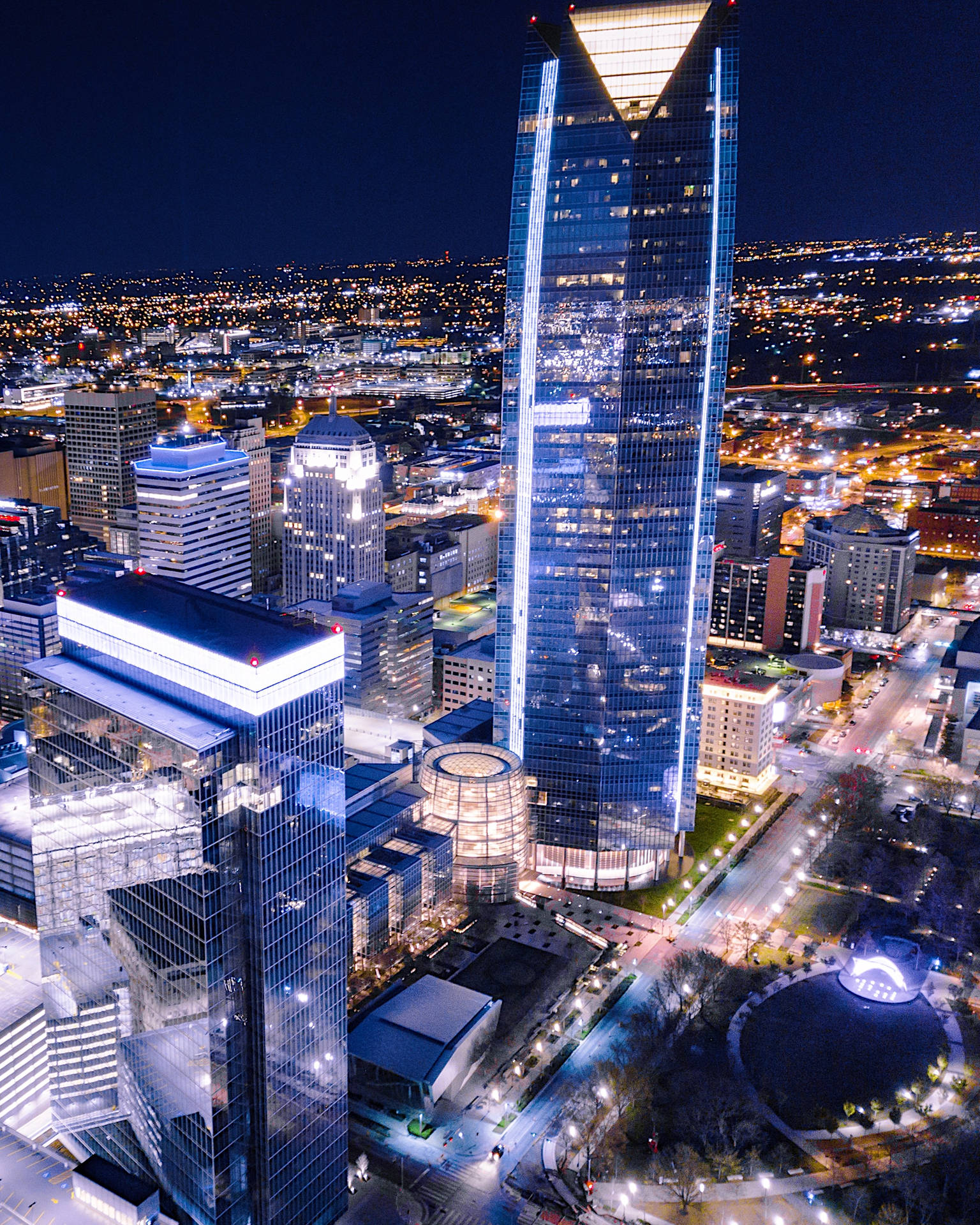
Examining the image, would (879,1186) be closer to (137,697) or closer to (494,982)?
(494,982)

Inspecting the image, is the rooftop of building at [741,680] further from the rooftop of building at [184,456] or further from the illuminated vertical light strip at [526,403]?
the rooftop of building at [184,456]

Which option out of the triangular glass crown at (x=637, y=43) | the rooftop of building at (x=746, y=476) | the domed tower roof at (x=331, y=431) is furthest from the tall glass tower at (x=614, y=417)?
the rooftop of building at (x=746, y=476)

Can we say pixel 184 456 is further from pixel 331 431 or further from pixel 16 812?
pixel 16 812

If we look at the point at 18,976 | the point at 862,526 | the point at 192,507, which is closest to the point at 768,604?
the point at 862,526

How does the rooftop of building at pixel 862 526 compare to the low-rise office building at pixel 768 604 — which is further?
the rooftop of building at pixel 862 526

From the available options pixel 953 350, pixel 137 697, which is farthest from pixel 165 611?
A: pixel 953 350
